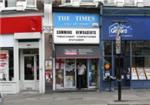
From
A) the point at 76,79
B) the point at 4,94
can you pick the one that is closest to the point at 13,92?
the point at 4,94

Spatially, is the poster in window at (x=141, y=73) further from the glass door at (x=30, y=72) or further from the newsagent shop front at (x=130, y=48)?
the glass door at (x=30, y=72)

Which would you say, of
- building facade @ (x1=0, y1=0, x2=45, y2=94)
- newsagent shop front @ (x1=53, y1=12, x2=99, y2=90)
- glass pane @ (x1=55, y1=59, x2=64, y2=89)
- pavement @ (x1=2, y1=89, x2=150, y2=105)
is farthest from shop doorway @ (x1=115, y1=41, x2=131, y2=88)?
building facade @ (x1=0, y1=0, x2=45, y2=94)

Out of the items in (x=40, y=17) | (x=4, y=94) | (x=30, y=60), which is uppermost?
(x=40, y=17)

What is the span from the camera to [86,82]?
3272 centimetres

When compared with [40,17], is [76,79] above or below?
below

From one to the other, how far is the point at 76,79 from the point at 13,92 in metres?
4.25

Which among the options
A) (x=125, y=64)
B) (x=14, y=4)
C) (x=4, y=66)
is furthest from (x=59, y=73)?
(x=14, y=4)

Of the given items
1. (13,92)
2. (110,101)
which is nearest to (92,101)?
(110,101)

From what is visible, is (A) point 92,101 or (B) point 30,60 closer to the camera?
(A) point 92,101

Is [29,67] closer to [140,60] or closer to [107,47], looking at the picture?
[107,47]

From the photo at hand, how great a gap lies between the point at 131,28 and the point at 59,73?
5.64 m

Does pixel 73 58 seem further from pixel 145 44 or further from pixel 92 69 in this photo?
pixel 145 44

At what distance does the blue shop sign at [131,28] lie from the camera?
3241 centimetres

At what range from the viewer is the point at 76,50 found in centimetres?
3209
